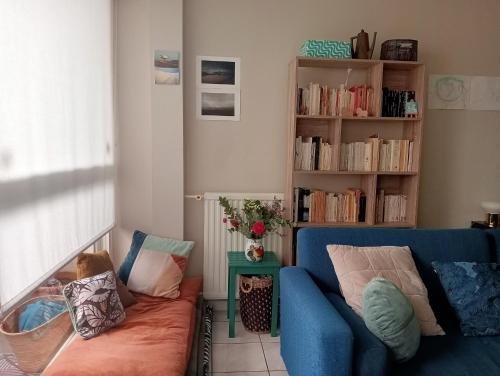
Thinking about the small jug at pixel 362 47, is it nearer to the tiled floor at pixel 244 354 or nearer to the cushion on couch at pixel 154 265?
the cushion on couch at pixel 154 265

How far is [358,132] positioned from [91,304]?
2303 mm

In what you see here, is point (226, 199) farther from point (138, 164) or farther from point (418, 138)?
point (418, 138)

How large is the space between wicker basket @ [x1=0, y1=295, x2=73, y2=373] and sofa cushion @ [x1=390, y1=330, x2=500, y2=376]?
1646 millimetres

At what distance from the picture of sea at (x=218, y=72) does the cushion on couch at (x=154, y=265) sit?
1.27 meters

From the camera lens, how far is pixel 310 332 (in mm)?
1596

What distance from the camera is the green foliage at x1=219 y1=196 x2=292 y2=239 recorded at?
2.75m

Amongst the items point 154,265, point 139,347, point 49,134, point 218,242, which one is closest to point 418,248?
point 218,242

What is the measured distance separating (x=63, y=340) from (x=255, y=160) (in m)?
1.79

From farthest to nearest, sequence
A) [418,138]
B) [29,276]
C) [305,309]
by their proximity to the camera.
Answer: [418,138]
[305,309]
[29,276]

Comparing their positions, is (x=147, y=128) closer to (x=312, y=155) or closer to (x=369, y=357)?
(x=312, y=155)

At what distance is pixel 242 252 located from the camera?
2924mm

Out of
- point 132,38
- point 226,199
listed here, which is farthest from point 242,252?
point 132,38

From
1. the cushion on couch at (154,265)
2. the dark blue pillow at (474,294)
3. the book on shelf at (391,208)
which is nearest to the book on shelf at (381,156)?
the book on shelf at (391,208)

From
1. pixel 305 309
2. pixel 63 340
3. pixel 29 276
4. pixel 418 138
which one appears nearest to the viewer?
pixel 29 276
